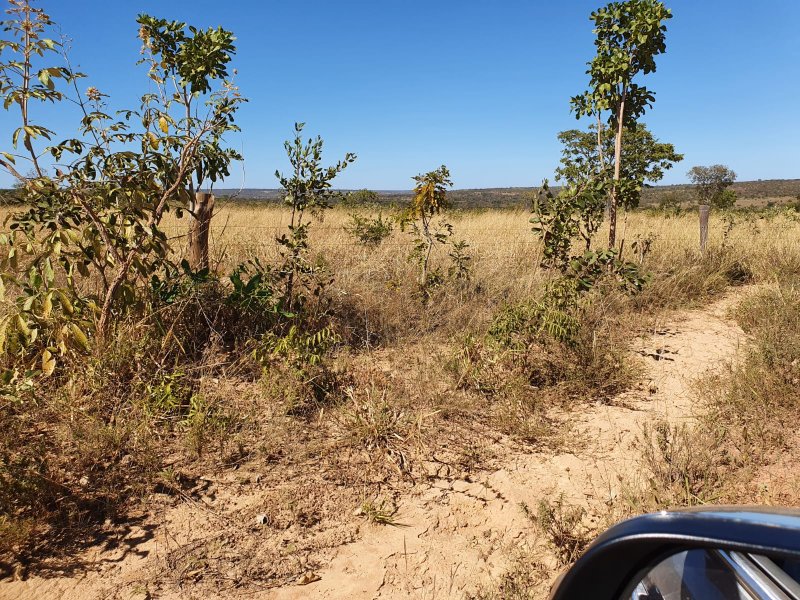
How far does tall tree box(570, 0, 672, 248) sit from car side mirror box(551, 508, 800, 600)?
552cm

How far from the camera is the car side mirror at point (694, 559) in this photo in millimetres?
846

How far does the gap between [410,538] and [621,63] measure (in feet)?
19.5

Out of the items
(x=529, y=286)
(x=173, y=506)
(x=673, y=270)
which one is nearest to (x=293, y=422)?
(x=173, y=506)

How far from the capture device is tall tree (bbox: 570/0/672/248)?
612cm

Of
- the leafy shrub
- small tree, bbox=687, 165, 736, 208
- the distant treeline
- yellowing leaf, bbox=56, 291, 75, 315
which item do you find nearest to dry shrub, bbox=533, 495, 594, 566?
yellowing leaf, bbox=56, 291, 75, 315

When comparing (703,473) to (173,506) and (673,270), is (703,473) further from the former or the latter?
(673,270)

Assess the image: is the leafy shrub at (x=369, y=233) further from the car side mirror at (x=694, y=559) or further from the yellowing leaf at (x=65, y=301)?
the car side mirror at (x=694, y=559)

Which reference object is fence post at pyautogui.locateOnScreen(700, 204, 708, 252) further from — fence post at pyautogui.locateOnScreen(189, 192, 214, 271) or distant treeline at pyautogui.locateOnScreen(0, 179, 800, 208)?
fence post at pyautogui.locateOnScreen(189, 192, 214, 271)

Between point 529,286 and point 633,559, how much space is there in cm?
557

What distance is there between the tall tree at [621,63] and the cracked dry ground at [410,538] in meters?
3.80

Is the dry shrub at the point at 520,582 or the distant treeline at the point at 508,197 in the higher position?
the distant treeline at the point at 508,197

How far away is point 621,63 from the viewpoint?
20.8 feet

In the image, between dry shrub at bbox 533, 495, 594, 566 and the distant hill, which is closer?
dry shrub at bbox 533, 495, 594, 566

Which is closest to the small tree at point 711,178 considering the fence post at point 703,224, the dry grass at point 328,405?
the fence post at point 703,224
